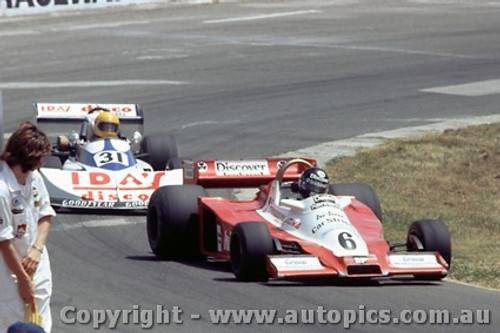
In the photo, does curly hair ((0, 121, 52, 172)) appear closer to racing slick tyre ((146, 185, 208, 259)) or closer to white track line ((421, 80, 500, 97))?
racing slick tyre ((146, 185, 208, 259))

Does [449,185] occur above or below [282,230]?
below

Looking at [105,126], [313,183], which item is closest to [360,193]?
[313,183]

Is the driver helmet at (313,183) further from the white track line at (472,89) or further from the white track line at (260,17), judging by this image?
the white track line at (260,17)

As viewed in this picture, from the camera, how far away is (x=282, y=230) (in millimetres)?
13375

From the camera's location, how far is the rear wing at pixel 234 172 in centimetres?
1506

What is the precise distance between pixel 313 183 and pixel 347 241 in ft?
2.89

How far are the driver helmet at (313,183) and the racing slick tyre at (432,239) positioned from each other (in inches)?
35.7

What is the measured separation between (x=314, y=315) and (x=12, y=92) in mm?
15742

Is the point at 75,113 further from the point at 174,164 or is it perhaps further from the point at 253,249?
the point at 253,249

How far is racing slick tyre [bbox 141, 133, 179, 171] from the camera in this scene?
18.8m

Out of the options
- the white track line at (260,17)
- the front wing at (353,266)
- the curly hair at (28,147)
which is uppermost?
the curly hair at (28,147)

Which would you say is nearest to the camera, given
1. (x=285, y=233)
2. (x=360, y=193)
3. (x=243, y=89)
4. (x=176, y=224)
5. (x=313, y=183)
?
(x=285, y=233)

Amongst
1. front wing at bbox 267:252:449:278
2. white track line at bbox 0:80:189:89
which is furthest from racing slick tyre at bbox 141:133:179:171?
white track line at bbox 0:80:189:89

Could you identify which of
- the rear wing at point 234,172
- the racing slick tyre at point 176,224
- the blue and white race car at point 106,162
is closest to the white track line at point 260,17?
the blue and white race car at point 106,162
